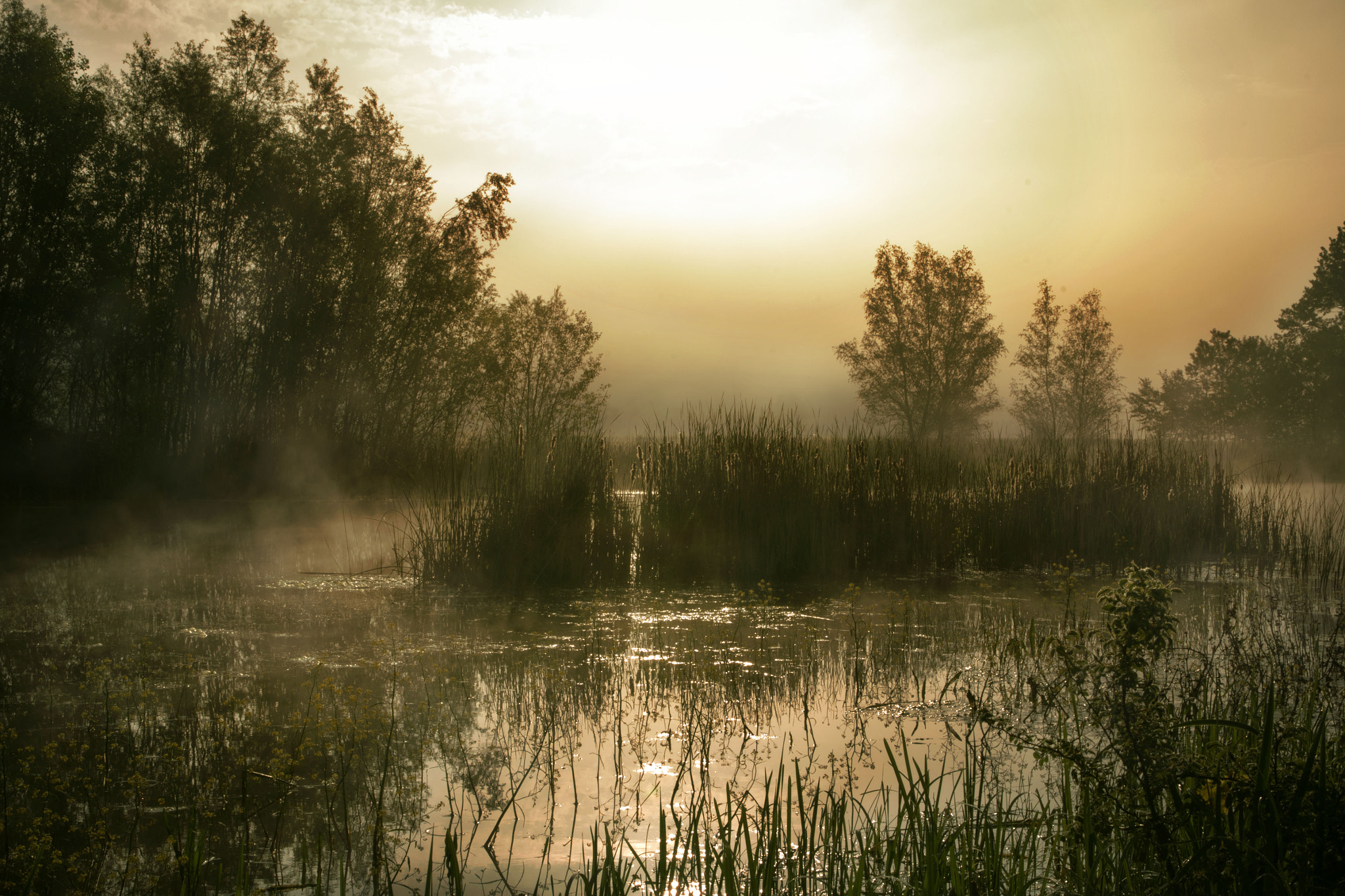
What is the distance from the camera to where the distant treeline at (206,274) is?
16.1m

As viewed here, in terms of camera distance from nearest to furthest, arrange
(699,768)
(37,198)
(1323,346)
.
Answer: (699,768) < (37,198) < (1323,346)

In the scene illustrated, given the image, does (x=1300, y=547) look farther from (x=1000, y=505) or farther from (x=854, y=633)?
(x=854, y=633)

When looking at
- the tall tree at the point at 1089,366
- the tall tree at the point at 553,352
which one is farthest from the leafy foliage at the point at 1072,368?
the tall tree at the point at 553,352

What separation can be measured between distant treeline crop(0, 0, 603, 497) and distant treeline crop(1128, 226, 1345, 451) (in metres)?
26.9

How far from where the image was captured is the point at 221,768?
3.26m

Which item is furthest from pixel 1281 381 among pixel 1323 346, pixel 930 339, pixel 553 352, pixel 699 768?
pixel 699 768

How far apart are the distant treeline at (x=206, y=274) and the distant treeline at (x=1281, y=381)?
88.2 ft

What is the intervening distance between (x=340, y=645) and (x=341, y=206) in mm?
16336

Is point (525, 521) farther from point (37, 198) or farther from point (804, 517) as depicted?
point (37, 198)

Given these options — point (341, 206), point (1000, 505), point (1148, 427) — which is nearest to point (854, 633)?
point (1000, 505)

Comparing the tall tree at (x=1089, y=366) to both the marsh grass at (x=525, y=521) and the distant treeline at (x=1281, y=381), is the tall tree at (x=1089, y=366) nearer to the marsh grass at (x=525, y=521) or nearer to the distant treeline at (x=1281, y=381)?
the distant treeline at (x=1281, y=381)

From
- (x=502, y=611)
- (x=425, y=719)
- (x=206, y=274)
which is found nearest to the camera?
(x=425, y=719)

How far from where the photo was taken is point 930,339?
109 feet

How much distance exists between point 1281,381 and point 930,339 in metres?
12.6
